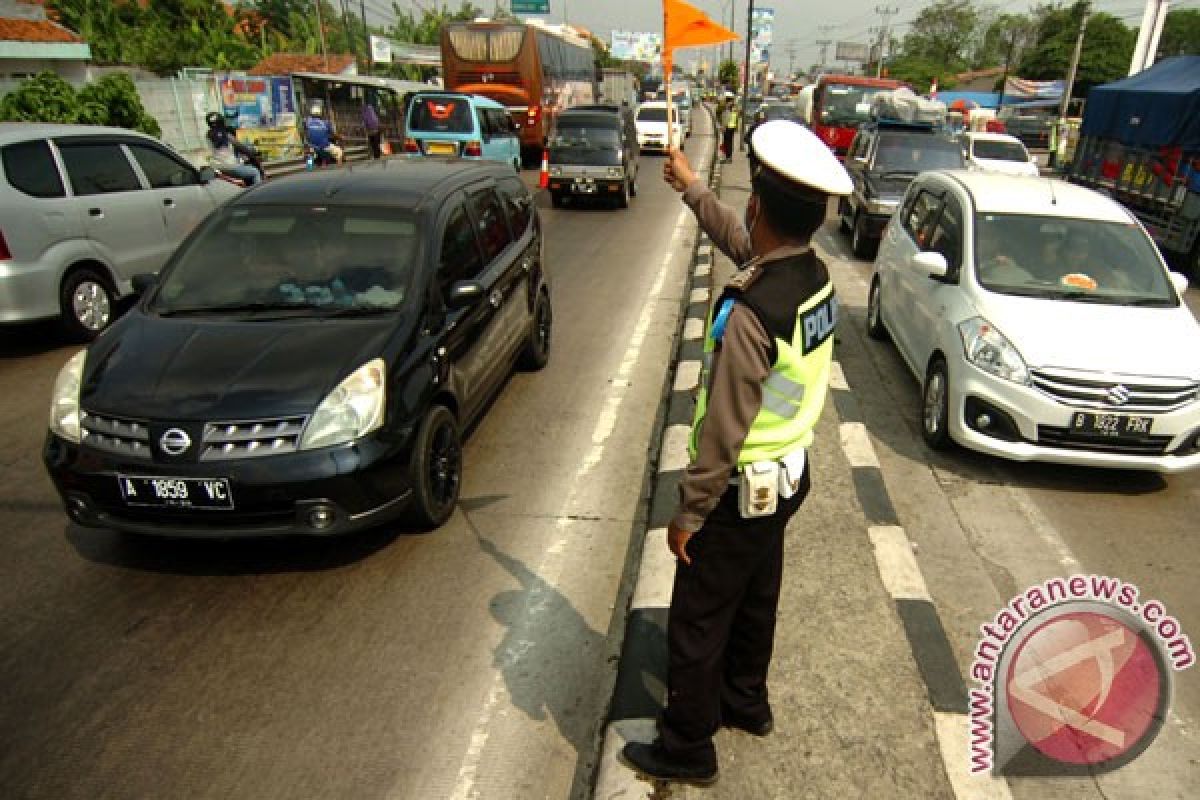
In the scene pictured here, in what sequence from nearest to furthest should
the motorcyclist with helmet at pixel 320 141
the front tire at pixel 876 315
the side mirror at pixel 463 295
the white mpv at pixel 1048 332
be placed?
the side mirror at pixel 463 295
the white mpv at pixel 1048 332
the front tire at pixel 876 315
the motorcyclist with helmet at pixel 320 141

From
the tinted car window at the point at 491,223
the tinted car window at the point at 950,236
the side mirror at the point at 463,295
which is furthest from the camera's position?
the tinted car window at the point at 950,236

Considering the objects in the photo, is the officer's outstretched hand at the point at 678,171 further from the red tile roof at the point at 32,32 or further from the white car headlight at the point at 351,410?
the red tile roof at the point at 32,32

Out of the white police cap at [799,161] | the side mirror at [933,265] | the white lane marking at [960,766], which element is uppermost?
the white police cap at [799,161]

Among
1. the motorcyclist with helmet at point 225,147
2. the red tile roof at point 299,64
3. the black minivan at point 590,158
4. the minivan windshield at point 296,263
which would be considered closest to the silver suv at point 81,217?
the minivan windshield at point 296,263

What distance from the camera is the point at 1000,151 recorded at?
16.6m

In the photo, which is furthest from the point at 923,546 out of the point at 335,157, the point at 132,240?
the point at 335,157

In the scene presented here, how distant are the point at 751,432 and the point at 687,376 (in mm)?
4115

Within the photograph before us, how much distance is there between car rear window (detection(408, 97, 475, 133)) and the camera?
16750 millimetres

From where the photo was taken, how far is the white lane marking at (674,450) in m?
4.75

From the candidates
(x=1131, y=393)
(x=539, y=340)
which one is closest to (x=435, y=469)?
(x=539, y=340)

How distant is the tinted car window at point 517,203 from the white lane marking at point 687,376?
5.67ft

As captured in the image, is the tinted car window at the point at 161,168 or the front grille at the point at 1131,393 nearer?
the front grille at the point at 1131,393

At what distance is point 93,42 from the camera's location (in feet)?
102

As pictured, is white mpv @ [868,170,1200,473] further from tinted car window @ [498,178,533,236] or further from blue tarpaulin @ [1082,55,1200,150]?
blue tarpaulin @ [1082,55,1200,150]
